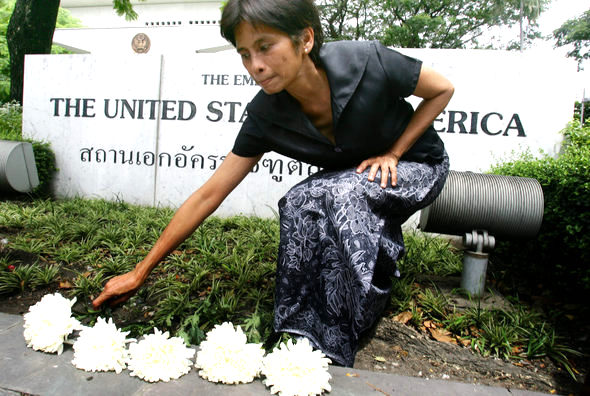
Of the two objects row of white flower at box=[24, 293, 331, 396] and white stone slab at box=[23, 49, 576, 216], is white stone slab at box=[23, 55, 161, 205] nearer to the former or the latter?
white stone slab at box=[23, 49, 576, 216]

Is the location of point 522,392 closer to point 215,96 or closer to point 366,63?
point 366,63

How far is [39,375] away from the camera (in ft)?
4.61

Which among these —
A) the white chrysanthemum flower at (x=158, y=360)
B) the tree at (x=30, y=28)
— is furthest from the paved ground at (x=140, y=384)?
the tree at (x=30, y=28)

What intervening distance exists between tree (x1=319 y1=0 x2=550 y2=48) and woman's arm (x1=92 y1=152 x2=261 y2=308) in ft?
74.3

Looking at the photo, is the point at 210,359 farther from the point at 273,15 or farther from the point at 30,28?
the point at 30,28

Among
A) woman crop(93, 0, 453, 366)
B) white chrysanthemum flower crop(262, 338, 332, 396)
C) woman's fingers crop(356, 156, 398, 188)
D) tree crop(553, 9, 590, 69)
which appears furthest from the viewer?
tree crop(553, 9, 590, 69)

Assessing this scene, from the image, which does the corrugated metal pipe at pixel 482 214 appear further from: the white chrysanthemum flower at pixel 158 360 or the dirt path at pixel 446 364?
the white chrysanthemum flower at pixel 158 360

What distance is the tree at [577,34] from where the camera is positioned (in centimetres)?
2642

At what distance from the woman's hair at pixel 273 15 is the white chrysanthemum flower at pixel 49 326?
1255 mm

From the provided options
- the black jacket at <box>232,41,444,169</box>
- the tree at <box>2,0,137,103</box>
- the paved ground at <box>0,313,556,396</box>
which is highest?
the tree at <box>2,0,137,103</box>

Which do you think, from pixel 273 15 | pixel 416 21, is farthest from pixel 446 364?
pixel 416 21

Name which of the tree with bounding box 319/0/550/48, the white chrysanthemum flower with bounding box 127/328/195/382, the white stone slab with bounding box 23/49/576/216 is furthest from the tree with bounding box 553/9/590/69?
the white chrysanthemum flower with bounding box 127/328/195/382

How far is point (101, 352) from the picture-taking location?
145 cm

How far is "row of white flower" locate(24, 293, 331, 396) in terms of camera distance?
1340 mm
